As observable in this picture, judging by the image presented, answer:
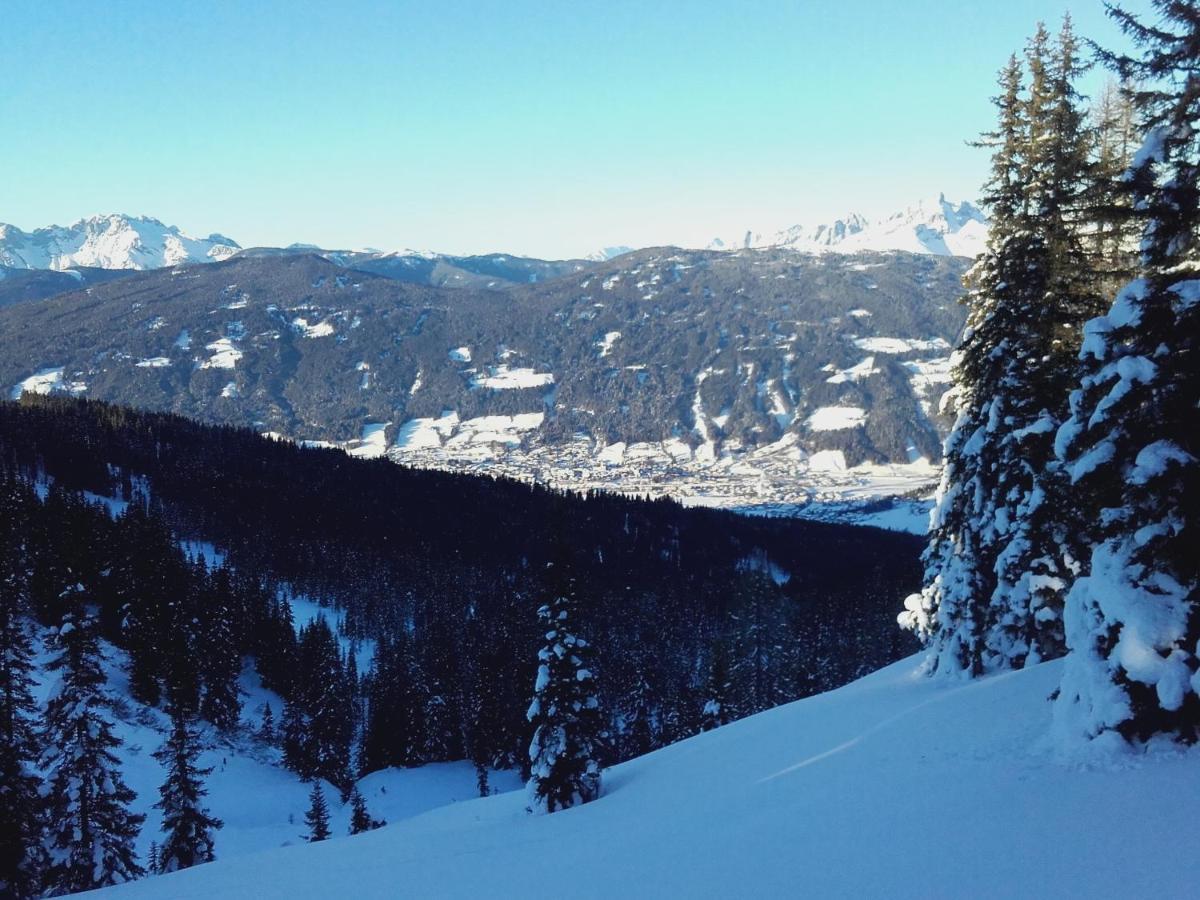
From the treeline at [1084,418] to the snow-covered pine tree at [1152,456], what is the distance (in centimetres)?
3

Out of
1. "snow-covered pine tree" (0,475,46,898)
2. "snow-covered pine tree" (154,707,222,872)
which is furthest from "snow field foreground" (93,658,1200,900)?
"snow-covered pine tree" (154,707,222,872)

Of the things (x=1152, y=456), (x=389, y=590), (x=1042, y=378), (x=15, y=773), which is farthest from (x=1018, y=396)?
(x=389, y=590)

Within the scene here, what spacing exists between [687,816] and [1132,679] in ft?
31.8

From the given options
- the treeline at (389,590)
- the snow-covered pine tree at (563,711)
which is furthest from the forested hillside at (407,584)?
the snow-covered pine tree at (563,711)

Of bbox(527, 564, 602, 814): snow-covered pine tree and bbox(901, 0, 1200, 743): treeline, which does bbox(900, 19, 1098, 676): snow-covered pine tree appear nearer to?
bbox(901, 0, 1200, 743): treeline

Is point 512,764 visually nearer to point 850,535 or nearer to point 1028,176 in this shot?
point 1028,176

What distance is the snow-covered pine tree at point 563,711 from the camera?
2606 centimetres

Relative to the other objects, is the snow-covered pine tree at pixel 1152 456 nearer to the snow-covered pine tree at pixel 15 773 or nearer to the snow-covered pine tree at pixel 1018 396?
the snow-covered pine tree at pixel 1018 396

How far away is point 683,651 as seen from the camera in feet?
339

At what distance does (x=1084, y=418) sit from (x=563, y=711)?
808 inches

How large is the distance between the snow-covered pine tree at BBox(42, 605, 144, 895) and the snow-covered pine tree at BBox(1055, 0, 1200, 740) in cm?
3079

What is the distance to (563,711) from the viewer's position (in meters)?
27.1

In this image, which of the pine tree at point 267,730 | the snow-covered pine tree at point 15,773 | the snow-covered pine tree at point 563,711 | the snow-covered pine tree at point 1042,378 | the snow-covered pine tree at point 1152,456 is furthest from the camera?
the pine tree at point 267,730

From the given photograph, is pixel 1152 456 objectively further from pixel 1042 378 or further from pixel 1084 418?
pixel 1042 378
